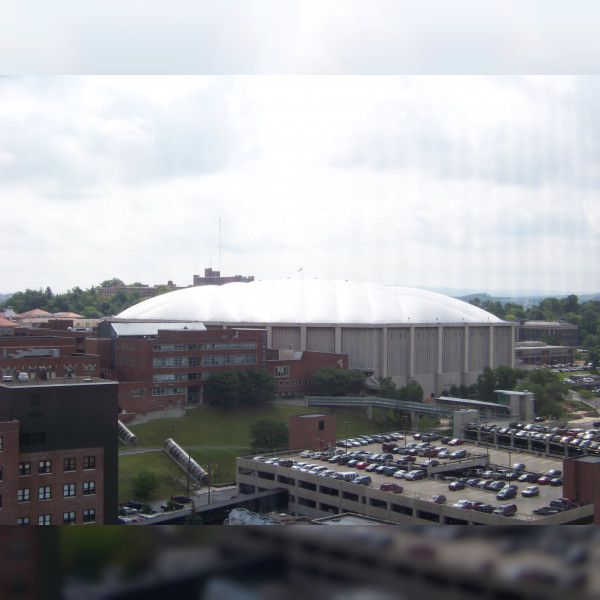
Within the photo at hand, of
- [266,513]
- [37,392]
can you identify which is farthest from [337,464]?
[37,392]

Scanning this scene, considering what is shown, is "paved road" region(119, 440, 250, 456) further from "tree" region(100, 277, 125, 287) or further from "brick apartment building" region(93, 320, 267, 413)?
"tree" region(100, 277, 125, 287)

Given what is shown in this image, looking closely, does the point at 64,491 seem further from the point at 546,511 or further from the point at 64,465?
the point at 546,511

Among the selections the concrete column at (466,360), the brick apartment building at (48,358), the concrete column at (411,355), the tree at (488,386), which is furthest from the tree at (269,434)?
the concrete column at (466,360)

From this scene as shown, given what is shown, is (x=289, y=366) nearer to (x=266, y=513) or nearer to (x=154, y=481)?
(x=154, y=481)

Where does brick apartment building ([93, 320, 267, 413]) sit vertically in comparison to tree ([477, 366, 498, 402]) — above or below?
above

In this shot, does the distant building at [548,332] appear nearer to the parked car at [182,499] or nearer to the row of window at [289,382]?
the row of window at [289,382]

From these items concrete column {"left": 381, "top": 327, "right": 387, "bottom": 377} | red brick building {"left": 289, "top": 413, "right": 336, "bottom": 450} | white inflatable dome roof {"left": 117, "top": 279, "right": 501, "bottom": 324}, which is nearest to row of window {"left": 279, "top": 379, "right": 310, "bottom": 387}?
white inflatable dome roof {"left": 117, "top": 279, "right": 501, "bottom": 324}
